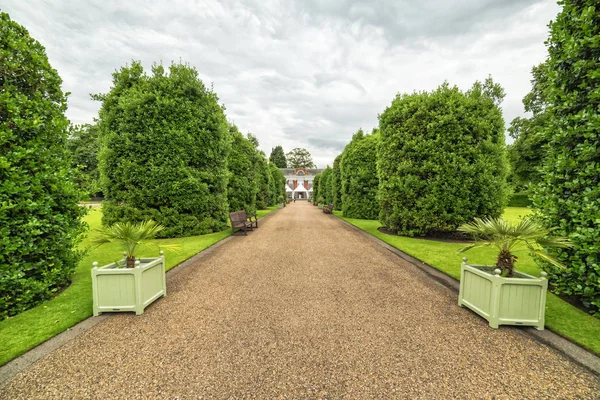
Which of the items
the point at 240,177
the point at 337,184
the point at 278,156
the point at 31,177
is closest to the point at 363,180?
the point at 337,184

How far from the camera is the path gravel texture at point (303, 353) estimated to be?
2.23m

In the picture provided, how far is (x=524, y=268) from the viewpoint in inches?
222

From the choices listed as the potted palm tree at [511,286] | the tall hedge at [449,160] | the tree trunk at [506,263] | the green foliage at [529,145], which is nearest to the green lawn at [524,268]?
the potted palm tree at [511,286]

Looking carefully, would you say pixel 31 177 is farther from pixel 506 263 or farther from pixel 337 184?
pixel 337 184

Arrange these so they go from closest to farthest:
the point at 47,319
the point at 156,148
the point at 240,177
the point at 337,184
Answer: the point at 47,319 < the point at 156,148 < the point at 240,177 < the point at 337,184

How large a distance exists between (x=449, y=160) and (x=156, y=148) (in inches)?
436

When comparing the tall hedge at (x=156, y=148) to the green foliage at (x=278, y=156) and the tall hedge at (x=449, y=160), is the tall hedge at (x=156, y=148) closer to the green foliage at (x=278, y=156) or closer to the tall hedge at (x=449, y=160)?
the tall hedge at (x=449, y=160)

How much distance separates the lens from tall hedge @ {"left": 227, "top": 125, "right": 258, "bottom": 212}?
14.6 metres

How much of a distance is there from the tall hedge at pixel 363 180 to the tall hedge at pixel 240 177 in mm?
6886

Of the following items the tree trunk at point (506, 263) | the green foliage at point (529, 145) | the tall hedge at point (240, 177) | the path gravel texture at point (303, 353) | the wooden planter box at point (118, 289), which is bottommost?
the path gravel texture at point (303, 353)

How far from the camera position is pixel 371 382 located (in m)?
2.30

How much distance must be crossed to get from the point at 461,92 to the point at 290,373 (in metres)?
11.1

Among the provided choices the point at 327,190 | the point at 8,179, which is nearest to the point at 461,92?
the point at 8,179

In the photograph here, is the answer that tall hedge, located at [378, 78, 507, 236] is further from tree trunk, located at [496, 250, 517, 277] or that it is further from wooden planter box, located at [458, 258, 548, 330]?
wooden planter box, located at [458, 258, 548, 330]
